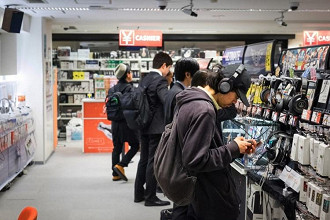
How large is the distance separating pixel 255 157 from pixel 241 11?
4893 mm

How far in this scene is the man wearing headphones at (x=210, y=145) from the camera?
2299mm

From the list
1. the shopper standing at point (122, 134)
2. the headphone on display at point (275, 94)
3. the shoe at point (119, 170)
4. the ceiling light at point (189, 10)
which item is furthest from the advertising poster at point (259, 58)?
the shoe at point (119, 170)

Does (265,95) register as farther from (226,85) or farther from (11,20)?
(11,20)

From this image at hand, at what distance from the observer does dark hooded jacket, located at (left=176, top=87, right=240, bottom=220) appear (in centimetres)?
229

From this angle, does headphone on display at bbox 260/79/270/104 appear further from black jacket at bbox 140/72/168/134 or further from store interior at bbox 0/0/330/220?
black jacket at bbox 140/72/168/134

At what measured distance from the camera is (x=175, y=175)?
2.37 m

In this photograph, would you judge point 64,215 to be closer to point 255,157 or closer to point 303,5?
point 255,157

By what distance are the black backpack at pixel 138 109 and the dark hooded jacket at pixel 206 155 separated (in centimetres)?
257

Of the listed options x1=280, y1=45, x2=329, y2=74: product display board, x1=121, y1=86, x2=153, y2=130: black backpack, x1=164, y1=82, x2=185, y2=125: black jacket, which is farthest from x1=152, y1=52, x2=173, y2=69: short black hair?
x1=280, y1=45, x2=329, y2=74: product display board

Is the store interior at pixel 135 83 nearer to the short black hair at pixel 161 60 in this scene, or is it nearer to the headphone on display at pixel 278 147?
the headphone on display at pixel 278 147

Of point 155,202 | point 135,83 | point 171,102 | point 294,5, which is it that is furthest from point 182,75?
point 135,83

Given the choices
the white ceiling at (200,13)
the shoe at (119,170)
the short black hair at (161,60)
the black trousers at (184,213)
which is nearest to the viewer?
the black trousers at (184,213)

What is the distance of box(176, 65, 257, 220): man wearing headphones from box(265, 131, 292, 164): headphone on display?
3.18ft

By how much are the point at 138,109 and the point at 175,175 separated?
9.60 feet
